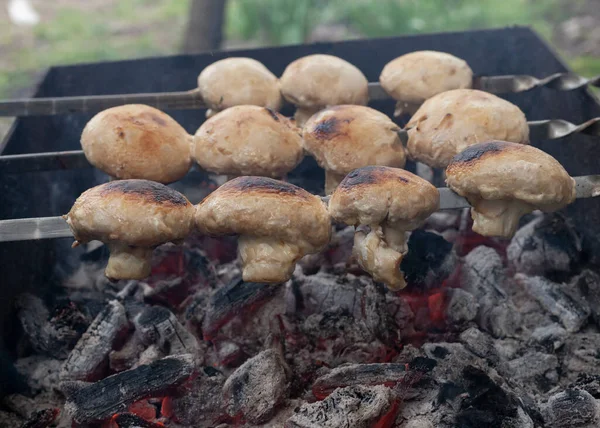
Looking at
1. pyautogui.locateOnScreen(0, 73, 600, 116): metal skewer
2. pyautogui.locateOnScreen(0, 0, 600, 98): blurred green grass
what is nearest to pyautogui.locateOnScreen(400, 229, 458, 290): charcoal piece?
pyautogui.locateOnScreen(0, 73, 600, 116): metal skewer

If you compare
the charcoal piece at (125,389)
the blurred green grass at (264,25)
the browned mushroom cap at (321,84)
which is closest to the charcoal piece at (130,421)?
the charcoal piece at (125,389)

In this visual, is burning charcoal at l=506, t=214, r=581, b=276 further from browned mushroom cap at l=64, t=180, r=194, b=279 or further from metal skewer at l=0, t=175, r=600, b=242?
metal skewer at l=0, t=175, r=600, b=242

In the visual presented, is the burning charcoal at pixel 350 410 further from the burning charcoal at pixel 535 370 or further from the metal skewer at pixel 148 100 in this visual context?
the metal skewer at pixel 148 100

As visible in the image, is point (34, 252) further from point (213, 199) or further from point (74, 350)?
point (213, 199)

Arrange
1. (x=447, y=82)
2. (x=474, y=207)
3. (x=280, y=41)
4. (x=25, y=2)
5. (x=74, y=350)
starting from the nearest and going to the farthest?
(x=474, y=207), (x=74, y=350), (x=447, y=82), (x=280, y=41), (x=25, y=2)

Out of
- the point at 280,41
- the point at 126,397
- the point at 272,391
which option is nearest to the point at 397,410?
the point at 272,391
